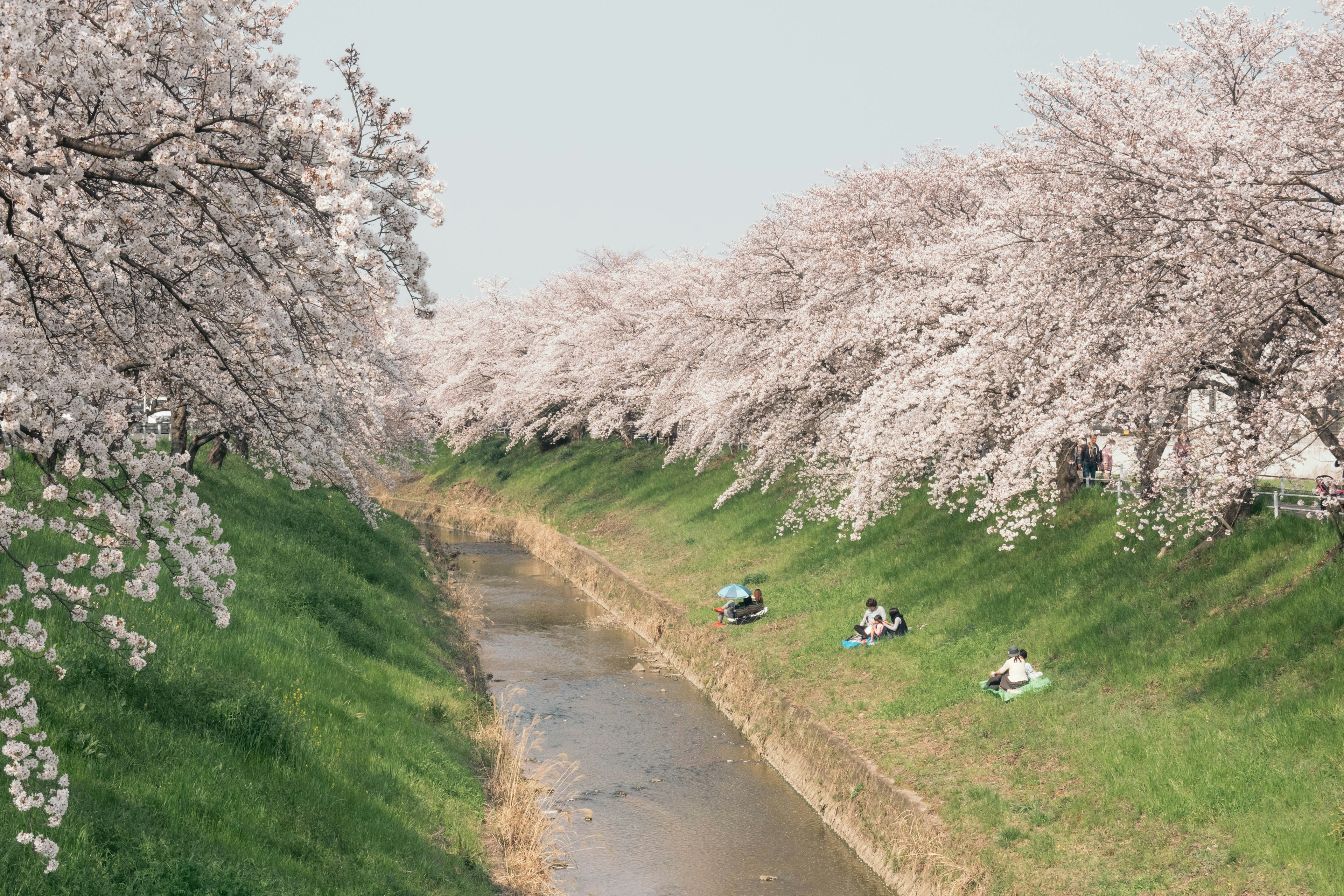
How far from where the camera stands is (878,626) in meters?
19.4

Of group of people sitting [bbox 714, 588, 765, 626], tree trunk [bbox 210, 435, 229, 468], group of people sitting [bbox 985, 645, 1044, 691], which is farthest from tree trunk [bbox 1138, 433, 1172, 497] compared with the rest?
tree trunk [bbox 210, 435, 229, 468]

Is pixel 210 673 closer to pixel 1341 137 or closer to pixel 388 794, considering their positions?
pixel 388 794

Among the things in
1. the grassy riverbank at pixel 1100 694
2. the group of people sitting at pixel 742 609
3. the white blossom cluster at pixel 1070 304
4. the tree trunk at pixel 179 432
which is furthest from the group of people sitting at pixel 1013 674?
the tree trunk at pixel 179 432

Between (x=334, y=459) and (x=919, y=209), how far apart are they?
18.3 meters

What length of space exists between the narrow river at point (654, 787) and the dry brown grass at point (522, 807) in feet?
1.20

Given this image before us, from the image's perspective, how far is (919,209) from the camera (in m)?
24.4

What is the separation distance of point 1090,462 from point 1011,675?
403 inches

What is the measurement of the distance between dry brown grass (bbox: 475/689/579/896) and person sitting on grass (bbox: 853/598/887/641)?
6410 mm

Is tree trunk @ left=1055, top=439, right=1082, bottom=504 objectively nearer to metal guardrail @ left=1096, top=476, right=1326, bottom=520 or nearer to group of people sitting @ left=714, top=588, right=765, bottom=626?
metal guardrail @ left=1096, top=476, right=1326, bottom=520

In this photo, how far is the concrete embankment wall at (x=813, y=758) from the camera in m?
12.1

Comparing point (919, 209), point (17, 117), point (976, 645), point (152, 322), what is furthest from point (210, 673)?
point (919, 209)

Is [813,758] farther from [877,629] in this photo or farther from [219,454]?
[219,454]

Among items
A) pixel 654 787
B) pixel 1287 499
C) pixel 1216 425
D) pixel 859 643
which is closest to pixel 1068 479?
pixel 1287 499

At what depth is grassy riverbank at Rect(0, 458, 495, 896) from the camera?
7023mm
